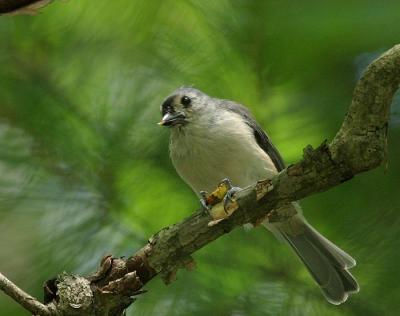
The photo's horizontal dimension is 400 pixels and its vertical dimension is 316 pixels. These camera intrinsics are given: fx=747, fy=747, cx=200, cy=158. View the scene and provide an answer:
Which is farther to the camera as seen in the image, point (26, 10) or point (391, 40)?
point (391, 40)

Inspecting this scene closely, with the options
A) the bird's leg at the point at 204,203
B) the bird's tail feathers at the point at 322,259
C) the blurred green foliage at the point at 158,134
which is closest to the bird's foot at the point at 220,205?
the bird's leg at the point at 204,203

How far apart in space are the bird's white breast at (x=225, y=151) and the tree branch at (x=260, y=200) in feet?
2.46

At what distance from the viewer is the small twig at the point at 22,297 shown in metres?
1.73

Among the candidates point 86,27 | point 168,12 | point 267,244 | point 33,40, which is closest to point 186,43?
point 168,12

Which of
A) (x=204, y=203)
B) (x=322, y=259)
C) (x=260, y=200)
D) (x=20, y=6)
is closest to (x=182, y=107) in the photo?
(x=322, y=259)

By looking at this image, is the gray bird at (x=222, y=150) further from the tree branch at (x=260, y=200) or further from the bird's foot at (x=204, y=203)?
the tree branch at (x=260, y=200)

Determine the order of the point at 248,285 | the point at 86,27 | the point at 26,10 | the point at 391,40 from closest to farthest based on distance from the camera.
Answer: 1. the point at 26,10
2. the point at 391,40
3. the point at 248,285
4. the point at 86,27

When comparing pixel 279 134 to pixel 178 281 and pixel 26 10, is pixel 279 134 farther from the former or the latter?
pixel 26 10

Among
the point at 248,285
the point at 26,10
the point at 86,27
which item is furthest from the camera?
the point at 86,27

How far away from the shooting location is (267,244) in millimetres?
2125

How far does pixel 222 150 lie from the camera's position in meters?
2.86

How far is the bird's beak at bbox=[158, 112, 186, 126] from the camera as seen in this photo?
2449 millimetres

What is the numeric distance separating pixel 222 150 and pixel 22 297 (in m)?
1.27

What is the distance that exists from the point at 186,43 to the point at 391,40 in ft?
1.85
